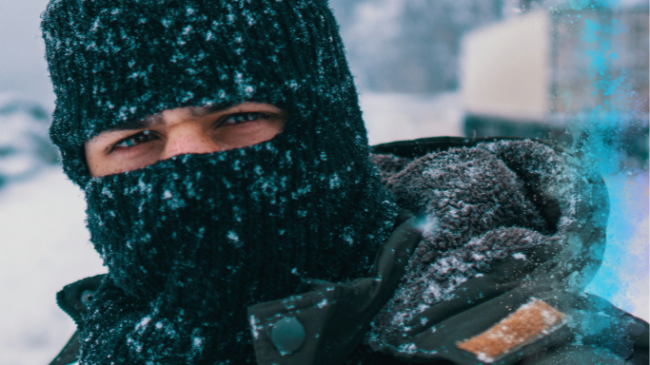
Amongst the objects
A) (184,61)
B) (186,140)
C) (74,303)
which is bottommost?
(74,303)

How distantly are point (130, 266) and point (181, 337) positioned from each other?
24 centimetres

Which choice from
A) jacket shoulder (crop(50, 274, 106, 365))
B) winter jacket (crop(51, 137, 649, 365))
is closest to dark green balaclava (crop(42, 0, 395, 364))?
winter jacket (crop(51, 137, 649, 365))

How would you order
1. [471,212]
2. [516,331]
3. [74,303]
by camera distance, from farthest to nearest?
[74,303] → [471,212] → [516,331]

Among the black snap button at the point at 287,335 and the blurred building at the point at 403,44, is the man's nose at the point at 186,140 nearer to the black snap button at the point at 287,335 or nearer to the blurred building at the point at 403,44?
the black snap button at the point at 287,335

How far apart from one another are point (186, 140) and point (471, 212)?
2.39ft

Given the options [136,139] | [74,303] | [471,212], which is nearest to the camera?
[471,212]

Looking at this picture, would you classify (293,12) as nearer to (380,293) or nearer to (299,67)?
(299,67)

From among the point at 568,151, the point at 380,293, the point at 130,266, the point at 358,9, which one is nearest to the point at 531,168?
the point at 568,151

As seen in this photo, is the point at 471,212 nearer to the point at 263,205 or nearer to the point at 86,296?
the point at 263,205

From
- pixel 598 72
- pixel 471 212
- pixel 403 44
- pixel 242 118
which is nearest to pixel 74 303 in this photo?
pixel 242 118

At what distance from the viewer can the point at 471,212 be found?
Answer: 1000 millimetres

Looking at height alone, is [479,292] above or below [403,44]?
below

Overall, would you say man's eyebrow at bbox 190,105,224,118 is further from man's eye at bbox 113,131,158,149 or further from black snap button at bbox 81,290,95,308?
black snap button at bbox 81,290,95,308

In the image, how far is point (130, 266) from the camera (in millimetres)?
1082
